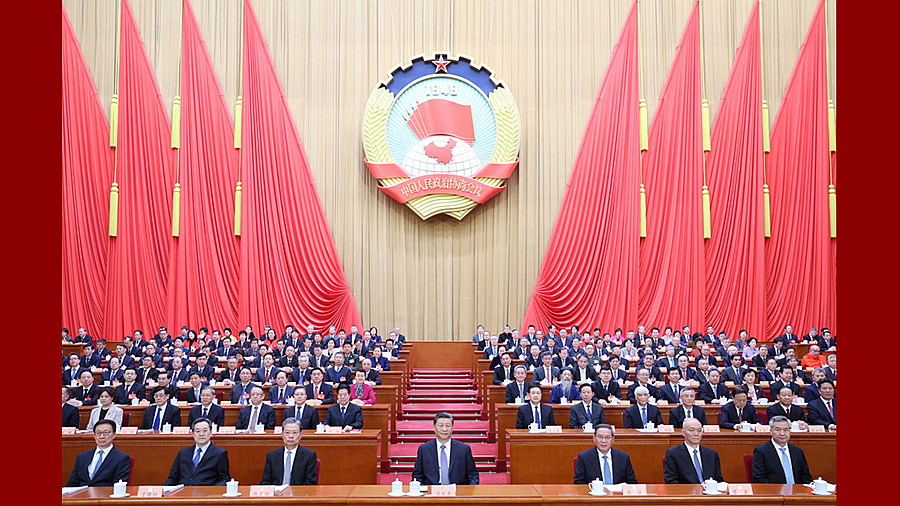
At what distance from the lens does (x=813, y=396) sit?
6.35 meters

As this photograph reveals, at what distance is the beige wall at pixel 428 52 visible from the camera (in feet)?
39.0

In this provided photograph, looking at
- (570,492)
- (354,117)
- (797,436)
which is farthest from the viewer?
(354,117)

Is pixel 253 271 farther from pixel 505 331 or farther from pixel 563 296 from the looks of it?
pixel 563 296

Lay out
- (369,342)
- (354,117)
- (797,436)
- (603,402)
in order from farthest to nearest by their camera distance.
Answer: (354,117)
(369,342)
(603,402)
(797,436)

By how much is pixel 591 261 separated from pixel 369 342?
4078 mm

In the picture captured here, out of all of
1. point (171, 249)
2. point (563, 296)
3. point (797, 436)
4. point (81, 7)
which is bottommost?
point (797, 436)

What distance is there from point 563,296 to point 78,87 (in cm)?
858

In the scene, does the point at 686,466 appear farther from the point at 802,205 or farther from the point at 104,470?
the point at 802,205

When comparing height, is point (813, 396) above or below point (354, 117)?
below

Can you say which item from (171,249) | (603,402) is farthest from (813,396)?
(171,249)

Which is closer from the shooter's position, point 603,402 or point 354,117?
point 603,402

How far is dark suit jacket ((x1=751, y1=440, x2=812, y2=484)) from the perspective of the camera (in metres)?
4.42

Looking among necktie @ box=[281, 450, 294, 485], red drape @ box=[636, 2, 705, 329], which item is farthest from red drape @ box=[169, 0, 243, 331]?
necktie @ box=[281, 450, 294, 485]

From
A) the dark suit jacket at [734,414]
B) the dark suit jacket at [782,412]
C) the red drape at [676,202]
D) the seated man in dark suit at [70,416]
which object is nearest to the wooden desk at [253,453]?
the seated man in dark suit at [70,416]
